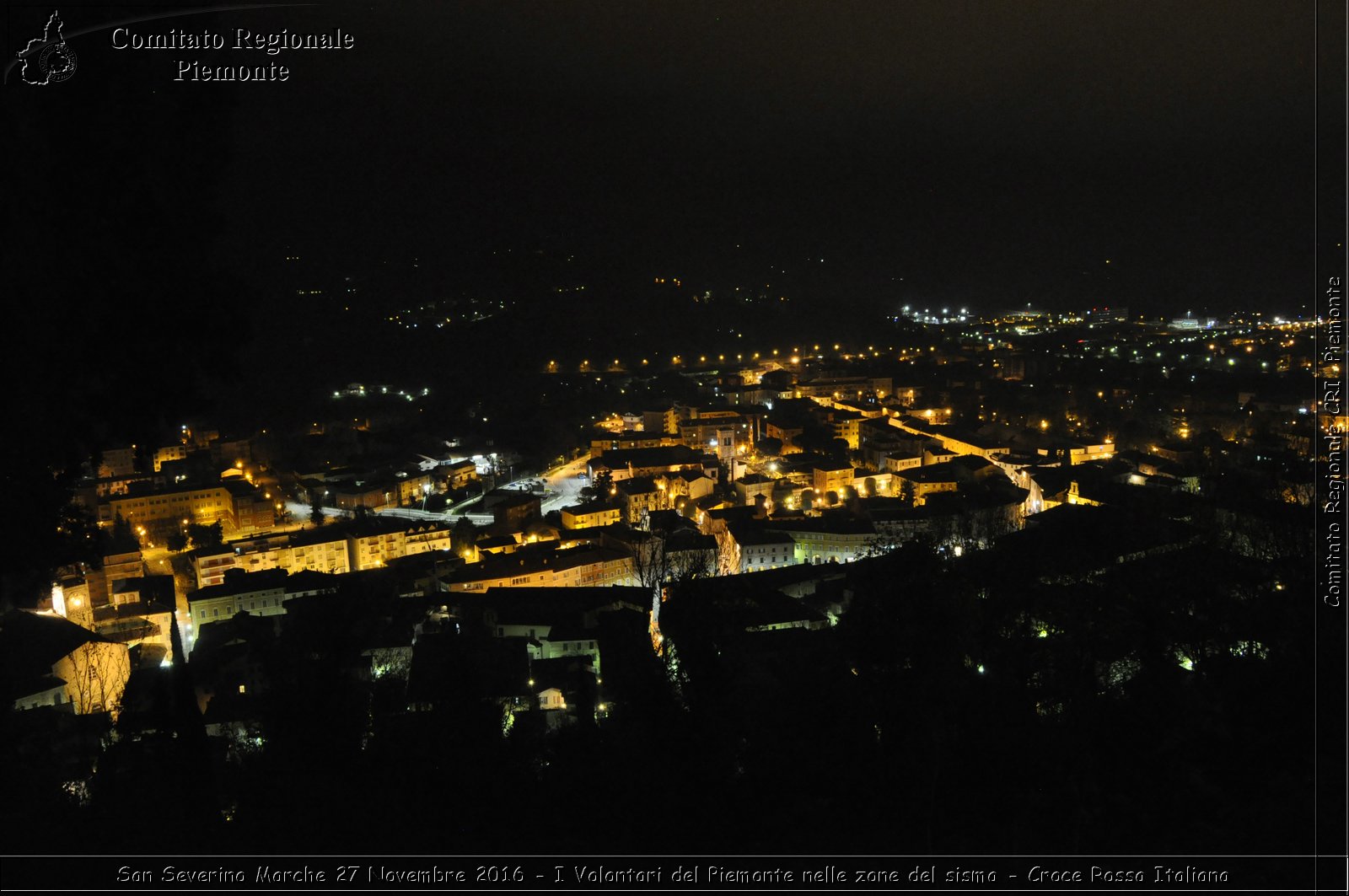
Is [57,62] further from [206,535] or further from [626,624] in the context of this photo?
[206,535]

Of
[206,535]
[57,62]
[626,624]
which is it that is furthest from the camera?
[206,535]

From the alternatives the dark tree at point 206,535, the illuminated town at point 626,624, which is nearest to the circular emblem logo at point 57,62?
the illuminated town at point 626,624

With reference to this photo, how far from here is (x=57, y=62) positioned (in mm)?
1815

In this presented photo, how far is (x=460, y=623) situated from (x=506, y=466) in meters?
9.38

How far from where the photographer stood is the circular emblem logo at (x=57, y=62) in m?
1.79

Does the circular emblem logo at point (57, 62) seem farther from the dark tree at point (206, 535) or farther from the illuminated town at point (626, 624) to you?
the dark tree at point (206, 535)

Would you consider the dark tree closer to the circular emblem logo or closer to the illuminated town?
the illuminated town

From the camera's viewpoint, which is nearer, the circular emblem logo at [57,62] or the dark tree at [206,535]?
the circular emblem logo at [57,62]

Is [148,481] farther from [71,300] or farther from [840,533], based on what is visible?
[71,300]

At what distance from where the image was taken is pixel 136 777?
302 cm

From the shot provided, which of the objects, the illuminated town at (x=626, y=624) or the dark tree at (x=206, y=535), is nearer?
the illuminated town at (x=626, y=624)

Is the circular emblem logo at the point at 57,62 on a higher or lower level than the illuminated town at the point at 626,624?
higher

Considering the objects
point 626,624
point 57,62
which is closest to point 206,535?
point 626,624

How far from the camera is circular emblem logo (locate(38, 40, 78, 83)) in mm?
1794
